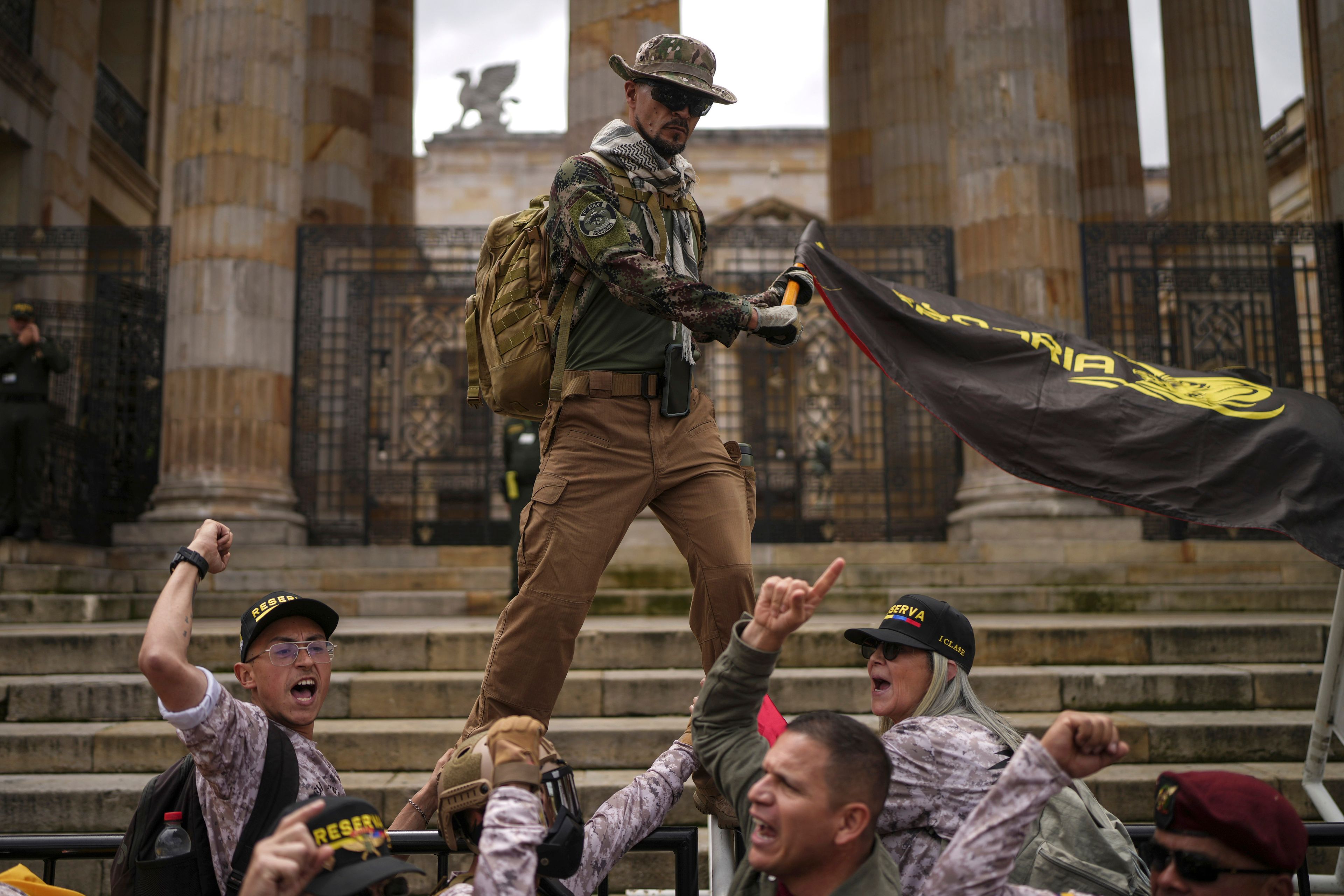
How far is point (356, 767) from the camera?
5.75 m

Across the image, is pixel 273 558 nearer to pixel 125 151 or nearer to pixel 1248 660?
pixel 1248 660

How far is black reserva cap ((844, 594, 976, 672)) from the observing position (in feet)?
10.6

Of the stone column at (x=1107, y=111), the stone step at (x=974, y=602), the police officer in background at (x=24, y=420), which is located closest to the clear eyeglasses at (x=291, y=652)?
the stone step at (x=974, y=602)

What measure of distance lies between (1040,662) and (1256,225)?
7729 millimetres

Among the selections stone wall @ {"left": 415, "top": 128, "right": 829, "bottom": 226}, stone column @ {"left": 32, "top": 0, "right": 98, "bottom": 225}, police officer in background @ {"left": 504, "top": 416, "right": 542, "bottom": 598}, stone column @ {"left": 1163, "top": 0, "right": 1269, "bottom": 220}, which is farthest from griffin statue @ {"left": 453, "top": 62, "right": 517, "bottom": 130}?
police officer in background @ {"left": 504, "top": 416, "right": 542, "bottom": 598}

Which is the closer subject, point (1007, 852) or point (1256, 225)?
point (1007, 852)

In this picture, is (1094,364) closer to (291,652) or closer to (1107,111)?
(291,652)

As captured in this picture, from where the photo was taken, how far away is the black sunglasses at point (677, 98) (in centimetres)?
355

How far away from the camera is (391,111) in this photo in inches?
744

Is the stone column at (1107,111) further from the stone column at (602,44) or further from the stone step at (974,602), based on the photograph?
the stone step at (974,602)

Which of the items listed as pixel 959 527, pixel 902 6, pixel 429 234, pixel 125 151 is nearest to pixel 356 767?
pixel 959 527

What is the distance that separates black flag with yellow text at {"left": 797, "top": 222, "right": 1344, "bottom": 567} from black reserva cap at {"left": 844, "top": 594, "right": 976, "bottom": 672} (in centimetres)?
114

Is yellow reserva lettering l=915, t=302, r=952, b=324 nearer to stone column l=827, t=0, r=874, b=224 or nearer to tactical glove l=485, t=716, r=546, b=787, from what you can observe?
tactical glove l=485, t=716, r=546, b=787

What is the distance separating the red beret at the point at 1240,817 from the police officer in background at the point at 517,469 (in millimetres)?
7115
